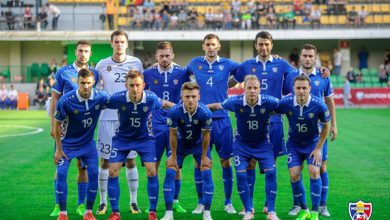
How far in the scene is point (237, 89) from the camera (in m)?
33.8

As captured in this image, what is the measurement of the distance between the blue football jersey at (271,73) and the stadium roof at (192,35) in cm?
2818

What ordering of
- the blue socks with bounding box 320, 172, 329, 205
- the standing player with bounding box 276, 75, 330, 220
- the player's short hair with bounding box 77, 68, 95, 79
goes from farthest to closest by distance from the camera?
the blue socks with bounding box 320, 172, 329, 205, the standing player with bounding box 276, 75, 330, 220, the player's short hair with bounding box 77, 68, 95, 79

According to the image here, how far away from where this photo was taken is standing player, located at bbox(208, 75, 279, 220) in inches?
361

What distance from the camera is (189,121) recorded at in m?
9.34

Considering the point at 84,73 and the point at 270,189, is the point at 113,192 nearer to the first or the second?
the point at 84,73

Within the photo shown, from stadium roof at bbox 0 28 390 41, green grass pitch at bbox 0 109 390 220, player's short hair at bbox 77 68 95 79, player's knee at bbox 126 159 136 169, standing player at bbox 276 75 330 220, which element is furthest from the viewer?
stadium roof at bbox 0 28 390 41

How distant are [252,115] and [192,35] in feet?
95.9

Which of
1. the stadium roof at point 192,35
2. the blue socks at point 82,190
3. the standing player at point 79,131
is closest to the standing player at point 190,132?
the standing player at point 79,131

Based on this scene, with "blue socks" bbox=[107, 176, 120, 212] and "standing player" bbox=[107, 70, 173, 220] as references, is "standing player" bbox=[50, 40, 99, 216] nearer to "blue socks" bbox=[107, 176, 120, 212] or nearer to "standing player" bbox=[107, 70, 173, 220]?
"blue socks" bbox=[107, 176, 120, 212]

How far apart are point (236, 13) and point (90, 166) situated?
100 feet

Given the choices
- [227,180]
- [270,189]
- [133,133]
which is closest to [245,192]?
[270,189]

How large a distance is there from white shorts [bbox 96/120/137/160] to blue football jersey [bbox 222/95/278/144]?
1.60m

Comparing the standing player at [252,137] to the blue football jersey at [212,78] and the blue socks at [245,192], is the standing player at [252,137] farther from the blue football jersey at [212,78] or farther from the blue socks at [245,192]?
the blue football jersey at [212,78]

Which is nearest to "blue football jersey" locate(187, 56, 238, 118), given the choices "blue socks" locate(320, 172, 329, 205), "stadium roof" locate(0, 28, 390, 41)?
"blue socks" locate(320, 172, 329, 205)
